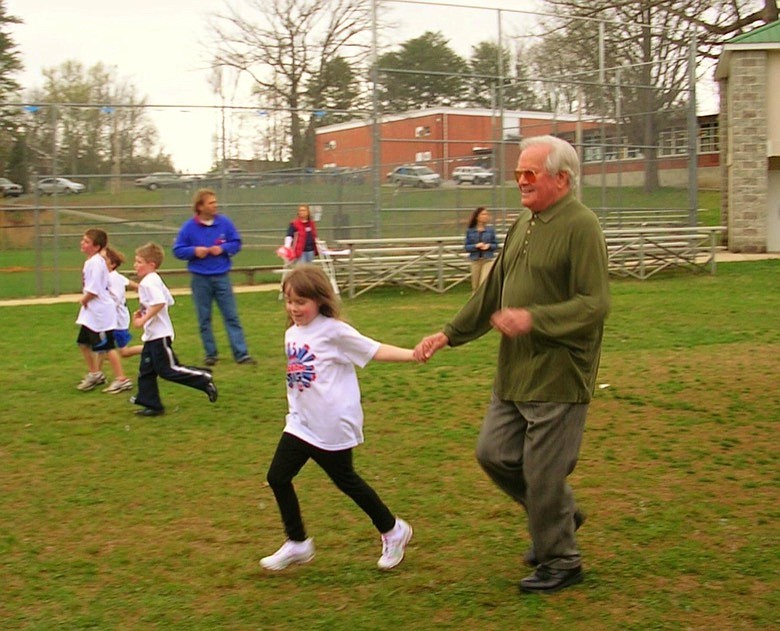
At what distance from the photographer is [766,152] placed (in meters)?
26.1

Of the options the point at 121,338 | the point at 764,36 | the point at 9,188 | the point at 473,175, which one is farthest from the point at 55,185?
the point at 764,36

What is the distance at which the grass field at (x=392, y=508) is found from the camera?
176 inches

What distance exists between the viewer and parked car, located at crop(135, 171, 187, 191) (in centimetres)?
1988

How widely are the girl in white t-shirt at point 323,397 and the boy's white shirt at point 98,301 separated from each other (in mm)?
4885

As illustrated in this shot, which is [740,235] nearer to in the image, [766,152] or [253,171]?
[766,152]

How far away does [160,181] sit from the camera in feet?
65.8

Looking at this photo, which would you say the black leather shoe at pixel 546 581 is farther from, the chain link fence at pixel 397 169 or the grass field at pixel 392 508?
the chain link fence at pixel 397 169

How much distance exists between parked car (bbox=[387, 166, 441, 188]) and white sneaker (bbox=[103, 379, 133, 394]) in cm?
1252

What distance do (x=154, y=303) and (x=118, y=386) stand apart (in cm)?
150

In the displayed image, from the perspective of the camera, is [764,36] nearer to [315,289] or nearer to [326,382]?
[315,289]

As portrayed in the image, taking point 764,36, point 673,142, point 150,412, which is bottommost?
point 150,412

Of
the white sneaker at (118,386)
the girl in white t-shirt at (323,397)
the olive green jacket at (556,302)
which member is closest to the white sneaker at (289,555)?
the girl in white t-shirt at (323,397)

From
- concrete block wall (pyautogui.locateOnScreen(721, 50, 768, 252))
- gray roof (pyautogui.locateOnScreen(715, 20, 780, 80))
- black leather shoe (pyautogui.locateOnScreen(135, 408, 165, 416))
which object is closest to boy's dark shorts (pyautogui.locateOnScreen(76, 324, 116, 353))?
black leather shoe (pyautogui.locateOnScreen(135, 408, 165, 416))

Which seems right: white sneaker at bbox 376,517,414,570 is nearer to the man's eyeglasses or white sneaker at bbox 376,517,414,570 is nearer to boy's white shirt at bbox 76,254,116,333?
the man's eyeglasses
